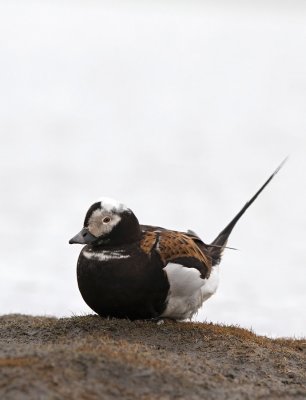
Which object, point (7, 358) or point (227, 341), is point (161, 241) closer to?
point (227, 341)

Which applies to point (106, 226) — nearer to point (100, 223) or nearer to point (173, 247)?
point (100, 223)

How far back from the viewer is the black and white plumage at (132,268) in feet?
30.9

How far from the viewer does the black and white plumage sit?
9.43m

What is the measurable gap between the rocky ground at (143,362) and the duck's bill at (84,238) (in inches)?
35.7

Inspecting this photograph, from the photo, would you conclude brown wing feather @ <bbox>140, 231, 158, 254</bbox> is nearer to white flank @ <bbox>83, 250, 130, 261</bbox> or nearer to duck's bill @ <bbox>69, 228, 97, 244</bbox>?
white flank @ <bbox>83, 250, 130, 261</bbox>

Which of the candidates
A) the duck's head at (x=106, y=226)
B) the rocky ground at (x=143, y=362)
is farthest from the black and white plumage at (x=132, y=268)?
the rocky ground at (x=143, y=362)

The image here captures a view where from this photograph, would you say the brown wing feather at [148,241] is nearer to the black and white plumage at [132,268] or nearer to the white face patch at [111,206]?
the black and white plumage at [132,268]

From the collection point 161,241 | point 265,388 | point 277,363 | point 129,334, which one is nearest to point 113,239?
point 161,241

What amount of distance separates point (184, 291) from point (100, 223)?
4.01ft

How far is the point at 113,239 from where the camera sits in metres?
9.76

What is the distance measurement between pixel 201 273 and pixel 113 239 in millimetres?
1145

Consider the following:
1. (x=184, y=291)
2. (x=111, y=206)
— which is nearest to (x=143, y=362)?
(x=184, y=291)

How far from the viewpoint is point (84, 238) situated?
31.7 feet

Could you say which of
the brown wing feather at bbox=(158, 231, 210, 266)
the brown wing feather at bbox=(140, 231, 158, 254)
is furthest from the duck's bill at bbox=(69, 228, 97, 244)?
the brown wing feather at bbox=(158, 231, 210, 266)
